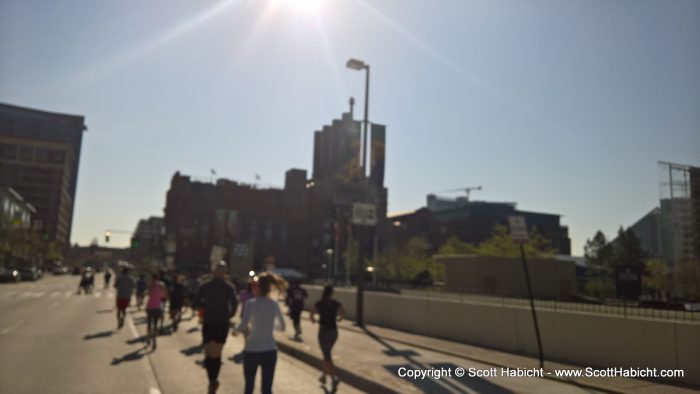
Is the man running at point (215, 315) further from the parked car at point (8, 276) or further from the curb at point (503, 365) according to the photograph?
the parked car at point (8, 276)

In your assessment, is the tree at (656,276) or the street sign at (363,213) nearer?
the street sign at (363,213)

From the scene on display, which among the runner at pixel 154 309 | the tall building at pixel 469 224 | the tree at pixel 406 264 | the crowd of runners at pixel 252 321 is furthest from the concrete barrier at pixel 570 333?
the tall building at pixel 469 224

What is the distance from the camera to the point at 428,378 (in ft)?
30.2

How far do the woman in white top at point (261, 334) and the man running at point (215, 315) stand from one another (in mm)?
990

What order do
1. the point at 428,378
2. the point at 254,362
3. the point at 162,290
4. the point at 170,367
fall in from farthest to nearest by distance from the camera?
the point at 162,290 → the point at 170,367 → the point at 428,378 → the point at 254,362

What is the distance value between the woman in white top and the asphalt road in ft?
8.47

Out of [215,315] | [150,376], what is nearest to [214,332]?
[215,315]

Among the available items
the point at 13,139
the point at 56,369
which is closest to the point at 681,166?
the point at 56,369

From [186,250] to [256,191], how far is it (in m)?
20.2

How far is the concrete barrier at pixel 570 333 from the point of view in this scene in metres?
9.48

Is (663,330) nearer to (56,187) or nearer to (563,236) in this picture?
(563,236)

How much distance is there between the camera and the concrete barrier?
9477 mm

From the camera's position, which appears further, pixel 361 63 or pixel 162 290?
pixel 361 63

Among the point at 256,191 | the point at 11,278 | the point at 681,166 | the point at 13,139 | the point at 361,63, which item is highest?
the point at 13,139
